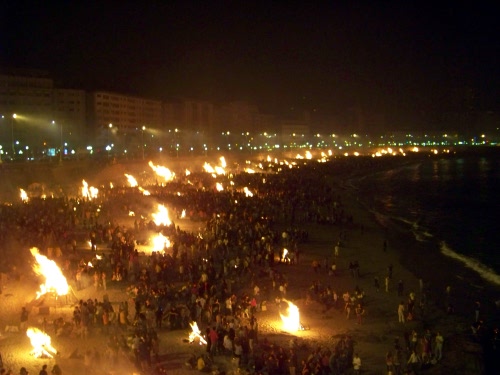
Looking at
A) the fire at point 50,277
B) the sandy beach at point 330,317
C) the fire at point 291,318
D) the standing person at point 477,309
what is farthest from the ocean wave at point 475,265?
the fire at point 50,277

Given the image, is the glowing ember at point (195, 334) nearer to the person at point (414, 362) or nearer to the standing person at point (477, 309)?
the person at point (414, 362)

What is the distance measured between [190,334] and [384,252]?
1518cm

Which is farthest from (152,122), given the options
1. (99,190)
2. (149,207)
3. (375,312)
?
(375,312)

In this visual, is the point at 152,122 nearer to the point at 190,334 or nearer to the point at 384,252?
the point at 384,252

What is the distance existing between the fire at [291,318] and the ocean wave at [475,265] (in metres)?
10.3

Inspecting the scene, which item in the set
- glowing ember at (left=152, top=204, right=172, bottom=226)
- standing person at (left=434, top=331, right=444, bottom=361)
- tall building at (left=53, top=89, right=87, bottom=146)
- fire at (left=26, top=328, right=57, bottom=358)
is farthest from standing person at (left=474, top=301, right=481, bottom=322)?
tall building at (left=53, top=89, right=87, bottom=146)

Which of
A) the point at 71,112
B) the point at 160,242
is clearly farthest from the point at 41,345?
the point at 71,112

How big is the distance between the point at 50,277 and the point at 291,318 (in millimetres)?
7194

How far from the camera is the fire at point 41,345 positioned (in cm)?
1297

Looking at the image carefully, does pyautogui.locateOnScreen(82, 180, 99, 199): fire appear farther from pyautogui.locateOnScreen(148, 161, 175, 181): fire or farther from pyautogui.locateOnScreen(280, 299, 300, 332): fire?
pyautogui.locateOnScreen(280, 299, 300, 332): fire

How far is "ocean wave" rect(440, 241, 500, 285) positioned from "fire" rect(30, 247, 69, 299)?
15.9 m

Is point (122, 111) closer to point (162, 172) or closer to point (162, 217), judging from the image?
point (162, 172)

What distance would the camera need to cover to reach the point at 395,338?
1534cm

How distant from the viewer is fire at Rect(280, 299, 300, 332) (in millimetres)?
15711
